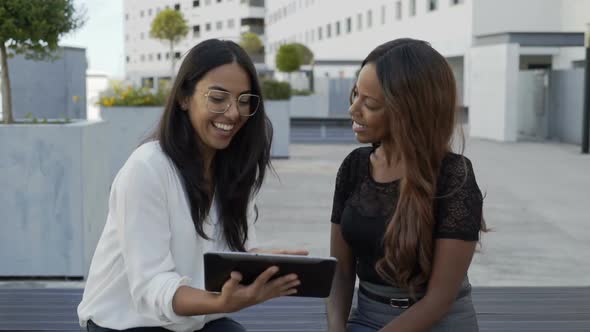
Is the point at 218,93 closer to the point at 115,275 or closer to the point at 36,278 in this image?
the point at 115,275

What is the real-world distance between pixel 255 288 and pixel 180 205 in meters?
0.52

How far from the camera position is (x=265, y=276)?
7.61 ft

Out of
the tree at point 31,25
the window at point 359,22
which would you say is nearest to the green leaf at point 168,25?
the window at point 359,22

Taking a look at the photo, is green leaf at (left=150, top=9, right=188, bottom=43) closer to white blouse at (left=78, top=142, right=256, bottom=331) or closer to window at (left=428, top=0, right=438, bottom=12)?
window at (left=428, top=0, right=438, bottom=12)

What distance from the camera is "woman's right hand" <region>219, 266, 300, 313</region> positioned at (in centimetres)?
233

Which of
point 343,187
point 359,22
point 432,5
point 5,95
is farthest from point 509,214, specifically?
point 359,22

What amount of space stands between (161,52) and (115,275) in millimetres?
103418

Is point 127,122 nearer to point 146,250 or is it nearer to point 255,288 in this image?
point 146,250

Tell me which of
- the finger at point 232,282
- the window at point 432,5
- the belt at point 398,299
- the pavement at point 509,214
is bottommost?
the pavement at point 509,214

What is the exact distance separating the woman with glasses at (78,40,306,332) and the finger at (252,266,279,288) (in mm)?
218

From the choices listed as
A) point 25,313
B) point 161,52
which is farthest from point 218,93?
point 161,52

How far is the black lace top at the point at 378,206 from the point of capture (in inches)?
108

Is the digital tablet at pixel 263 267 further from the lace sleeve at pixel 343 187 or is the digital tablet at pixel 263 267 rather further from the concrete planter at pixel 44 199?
the concrete planter at pixel 44 199

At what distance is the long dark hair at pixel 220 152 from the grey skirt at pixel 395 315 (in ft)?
1.57
